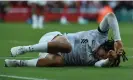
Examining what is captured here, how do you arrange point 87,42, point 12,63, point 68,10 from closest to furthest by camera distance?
point 12,63, point 87,42, point 68,10

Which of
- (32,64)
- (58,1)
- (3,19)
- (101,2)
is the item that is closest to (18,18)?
(3,19)

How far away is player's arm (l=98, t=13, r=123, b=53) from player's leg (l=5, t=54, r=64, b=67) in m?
0.87

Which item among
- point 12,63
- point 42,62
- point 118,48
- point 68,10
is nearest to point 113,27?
point 118,48

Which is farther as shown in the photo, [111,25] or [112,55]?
[111,25]

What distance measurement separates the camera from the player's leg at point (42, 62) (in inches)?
364

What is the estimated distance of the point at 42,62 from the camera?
9.34 m

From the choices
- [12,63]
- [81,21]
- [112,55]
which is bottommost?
[12,63]

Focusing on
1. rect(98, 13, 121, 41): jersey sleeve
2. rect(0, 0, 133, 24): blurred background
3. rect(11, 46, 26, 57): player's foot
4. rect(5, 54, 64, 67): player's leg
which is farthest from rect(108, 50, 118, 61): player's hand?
rect(0, 0, 133, 24): blurred background

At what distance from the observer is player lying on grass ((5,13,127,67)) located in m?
9.10

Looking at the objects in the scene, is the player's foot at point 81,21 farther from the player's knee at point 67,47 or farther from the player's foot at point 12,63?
the player's knee at point 67,47

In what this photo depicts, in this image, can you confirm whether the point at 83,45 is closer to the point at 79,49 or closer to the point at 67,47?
the point at 79,49

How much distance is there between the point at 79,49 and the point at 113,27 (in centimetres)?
66

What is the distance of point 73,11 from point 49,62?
29.7m

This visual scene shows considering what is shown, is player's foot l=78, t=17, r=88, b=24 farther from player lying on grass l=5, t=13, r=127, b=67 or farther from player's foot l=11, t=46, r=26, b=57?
player's foot l=11, t=46, r=26, b=57
